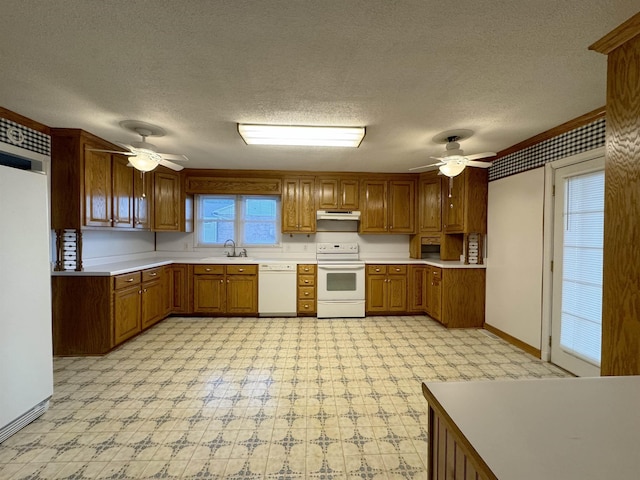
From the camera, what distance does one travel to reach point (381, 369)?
2770 mm

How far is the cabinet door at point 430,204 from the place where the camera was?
4.48 metres

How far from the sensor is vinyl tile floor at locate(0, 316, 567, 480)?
1623mm

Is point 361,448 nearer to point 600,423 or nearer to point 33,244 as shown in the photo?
point 600,423

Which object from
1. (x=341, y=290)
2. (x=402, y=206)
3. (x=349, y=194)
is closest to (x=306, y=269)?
(x=341, y=290)

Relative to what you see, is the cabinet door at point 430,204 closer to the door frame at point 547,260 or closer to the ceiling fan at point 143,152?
the door frame at point 547,260

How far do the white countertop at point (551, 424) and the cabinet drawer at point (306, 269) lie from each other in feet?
11.8

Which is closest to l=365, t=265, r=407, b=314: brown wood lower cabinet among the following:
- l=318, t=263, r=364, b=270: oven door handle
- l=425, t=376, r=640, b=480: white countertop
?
l=318, t=263, r=364, b=270: oven door handle

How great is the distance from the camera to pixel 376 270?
453 centimetres

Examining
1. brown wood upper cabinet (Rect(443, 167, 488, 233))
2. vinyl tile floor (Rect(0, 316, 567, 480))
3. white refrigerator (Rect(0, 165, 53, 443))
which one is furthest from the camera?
brown wood upper cabinet (Rect(443, 167, 488, 233))

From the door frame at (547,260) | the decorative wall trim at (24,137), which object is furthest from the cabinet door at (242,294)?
the door frame at (547,260)

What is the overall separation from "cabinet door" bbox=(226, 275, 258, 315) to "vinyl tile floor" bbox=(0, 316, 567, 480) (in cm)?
74

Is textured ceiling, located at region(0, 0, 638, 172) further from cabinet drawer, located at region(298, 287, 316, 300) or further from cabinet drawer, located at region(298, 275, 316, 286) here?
cabinet drawer, located at region(298, 287, 316, 300)

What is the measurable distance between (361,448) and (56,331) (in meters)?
3.19

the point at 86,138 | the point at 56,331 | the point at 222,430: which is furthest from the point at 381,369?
the point at 86,138
